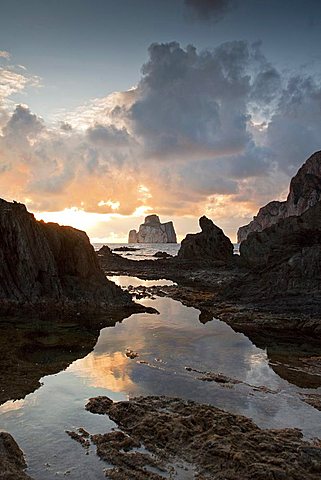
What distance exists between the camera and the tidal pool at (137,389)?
11.6 m

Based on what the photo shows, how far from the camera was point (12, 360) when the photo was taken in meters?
19.8

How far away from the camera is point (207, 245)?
11512cm

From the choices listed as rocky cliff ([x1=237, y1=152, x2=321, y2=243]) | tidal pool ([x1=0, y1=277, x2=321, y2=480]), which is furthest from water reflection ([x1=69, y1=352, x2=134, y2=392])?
rocky cliff ([x1=237, y1=152, x2=321, y2=243])

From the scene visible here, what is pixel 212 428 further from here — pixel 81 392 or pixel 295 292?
pixel 295 292

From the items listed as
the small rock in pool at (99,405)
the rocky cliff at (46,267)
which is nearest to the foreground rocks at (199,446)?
the small rock in pool at (99,405)

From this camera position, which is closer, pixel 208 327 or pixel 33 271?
pixel 208 327

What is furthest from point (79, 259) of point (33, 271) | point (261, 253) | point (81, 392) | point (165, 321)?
point (261, 253)

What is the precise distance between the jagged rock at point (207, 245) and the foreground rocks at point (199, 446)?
317ft

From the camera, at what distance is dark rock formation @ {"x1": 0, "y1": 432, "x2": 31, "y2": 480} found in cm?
940

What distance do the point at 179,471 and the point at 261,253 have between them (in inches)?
2585

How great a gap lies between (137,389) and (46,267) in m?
25.1

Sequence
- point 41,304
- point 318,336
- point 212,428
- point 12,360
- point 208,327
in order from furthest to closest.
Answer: point 41,304 → point 208,327 → point 318,336 → point 12,360 → point 212,428

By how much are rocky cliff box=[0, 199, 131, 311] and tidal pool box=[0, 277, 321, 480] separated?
1145 cm

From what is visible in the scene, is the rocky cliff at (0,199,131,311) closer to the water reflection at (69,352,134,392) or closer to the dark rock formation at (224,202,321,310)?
the dark rock formation at (224,202,321,310)
